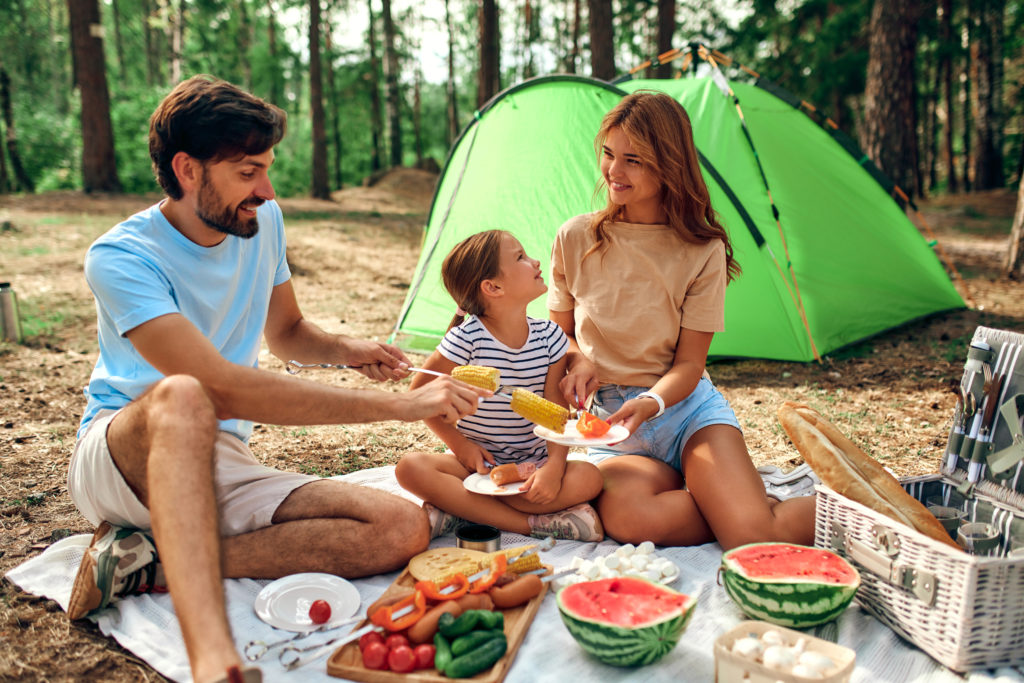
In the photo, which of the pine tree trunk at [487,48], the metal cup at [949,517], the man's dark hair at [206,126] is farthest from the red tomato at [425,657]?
the pine tree trunk at [487,48]

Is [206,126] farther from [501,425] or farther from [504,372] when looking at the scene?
[501,425]

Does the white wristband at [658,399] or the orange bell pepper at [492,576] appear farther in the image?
the white wristband at [658,399]

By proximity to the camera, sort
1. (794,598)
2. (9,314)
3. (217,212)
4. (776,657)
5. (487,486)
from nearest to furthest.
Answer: (776,657) → (794,598) → (217,212) → (487,486) → (9,314)

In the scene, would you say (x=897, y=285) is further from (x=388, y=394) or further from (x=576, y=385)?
(x=388, y=394)

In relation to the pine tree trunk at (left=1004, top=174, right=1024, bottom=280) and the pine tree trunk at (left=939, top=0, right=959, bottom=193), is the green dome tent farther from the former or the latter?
the pine tree trunk at (left=939, top=0, right=959, bottom=193)

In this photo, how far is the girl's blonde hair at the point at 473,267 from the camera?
2980 millimetres

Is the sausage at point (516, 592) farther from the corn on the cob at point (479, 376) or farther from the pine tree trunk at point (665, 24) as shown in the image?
the pine tree trunk at point (665, 24)

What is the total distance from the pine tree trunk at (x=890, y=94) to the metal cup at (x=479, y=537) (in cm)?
787

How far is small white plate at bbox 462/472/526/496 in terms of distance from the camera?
8.99 ft

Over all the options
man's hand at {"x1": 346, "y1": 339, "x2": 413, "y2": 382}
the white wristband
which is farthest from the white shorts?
the white wristband

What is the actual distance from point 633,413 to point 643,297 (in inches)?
22.1

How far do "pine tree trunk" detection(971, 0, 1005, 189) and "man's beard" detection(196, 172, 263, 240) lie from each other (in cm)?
1940

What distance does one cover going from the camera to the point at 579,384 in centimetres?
292

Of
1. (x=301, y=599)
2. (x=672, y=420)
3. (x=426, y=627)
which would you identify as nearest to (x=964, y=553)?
(x=672, y=420)
